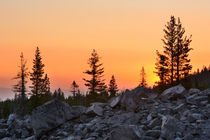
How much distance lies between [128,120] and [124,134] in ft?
9.84

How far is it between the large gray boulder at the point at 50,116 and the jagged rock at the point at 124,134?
5.55 meters

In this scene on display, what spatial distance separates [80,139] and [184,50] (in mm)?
26907

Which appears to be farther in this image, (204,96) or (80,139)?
(204,96)

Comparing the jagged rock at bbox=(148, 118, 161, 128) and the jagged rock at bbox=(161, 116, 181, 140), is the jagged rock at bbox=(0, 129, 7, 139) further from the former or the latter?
the jagged rock at bbox=(161, 116, 181, 140)

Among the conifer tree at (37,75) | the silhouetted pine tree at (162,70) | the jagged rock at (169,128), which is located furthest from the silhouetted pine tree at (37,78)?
the jagged rock at (169,128)

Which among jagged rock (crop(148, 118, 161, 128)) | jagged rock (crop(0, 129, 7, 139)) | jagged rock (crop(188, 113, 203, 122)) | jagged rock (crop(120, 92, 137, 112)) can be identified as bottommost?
jagged rock (crop(0, 129, 7, 139))

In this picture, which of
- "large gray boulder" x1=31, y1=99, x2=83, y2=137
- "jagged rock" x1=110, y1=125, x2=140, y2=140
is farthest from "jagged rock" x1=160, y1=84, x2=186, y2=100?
"jagged rock" x1=110, y1=125, x2=140, y2=140

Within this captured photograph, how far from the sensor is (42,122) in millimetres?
14148

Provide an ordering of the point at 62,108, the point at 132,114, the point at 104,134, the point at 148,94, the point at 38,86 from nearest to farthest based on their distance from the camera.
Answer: the point at 104,134
the point at 132,114
the point at 62,108
the point at 148,94
the point at 38,86

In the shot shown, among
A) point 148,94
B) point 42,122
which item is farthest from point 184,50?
point 42,122

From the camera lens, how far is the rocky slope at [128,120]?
996 centimetres

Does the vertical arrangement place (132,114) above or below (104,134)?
above

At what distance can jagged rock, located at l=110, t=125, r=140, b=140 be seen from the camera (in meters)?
9.68

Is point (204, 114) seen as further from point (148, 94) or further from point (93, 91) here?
point (93, 91)
